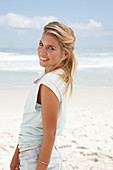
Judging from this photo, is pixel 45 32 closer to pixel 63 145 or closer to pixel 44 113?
pixel 44 113

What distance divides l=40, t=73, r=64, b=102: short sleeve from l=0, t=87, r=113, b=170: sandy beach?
7.07ft

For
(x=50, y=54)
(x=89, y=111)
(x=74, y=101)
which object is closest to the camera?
(x=50, y=54)

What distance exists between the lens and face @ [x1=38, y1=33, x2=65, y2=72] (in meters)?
1.39

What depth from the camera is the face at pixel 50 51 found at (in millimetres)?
1388

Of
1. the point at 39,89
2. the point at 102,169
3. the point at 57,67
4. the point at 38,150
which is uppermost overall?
the point at 57,67

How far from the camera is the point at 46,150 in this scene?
1.33 meters

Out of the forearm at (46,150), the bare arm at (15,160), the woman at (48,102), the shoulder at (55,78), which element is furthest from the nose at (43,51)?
the bare arm at (15,160)

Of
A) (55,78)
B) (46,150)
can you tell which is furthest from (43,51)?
(46,150)

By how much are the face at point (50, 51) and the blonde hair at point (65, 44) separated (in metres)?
0.02

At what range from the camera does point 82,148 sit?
373 cm

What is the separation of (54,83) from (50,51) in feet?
0.67

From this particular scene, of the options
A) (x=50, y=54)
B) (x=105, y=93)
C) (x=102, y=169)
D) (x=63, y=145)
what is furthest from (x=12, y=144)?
(x=105, y=93)

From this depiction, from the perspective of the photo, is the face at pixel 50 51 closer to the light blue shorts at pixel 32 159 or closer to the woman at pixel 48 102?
the woman at pixel 48 102

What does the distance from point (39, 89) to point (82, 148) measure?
8.66ft
